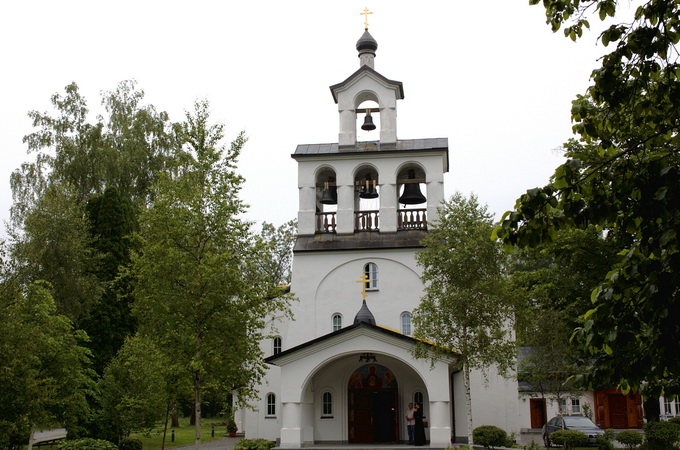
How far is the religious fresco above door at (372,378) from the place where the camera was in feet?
76.5

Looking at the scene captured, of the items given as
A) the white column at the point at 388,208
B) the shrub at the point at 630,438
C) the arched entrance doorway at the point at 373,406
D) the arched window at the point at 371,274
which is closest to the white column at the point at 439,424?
the arched entrance doorway at the point at 373,406

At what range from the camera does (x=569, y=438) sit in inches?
867

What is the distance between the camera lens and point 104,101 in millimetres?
37969

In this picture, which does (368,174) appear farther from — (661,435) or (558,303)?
(661,435)

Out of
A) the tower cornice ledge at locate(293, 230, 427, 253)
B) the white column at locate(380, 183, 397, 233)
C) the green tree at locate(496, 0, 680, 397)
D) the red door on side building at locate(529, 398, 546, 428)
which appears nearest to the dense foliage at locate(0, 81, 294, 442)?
the tower cornice ledge at locate(293, 230, 427, 253)

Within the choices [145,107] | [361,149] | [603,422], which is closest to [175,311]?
[361,149]

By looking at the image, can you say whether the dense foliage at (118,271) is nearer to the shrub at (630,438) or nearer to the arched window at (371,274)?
the arched window at (371,274)

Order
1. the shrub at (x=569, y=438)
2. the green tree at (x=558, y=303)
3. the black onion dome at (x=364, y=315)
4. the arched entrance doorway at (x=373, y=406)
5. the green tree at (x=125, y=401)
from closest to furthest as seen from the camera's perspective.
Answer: the green tree at (x=125, y=401), the green tree at (x=558, y=303), the shrub at (x=569, y=438), the black onion dome at (x=364, y=315), the arched entrance doorway at (x=373, y=406)

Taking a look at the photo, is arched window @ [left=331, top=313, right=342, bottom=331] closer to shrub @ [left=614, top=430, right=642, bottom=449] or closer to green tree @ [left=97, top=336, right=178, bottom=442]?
green tree @ [left=97, top=336, right=178, bottom=442]

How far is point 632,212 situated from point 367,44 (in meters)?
22.7

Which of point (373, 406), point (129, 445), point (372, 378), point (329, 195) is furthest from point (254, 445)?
point (329, 195)

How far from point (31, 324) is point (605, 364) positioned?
15.0m

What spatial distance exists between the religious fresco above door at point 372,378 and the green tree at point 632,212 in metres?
18.1

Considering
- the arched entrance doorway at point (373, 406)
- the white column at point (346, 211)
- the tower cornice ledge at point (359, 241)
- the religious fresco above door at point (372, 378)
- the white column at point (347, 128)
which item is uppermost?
the white column at point (347, 128)
